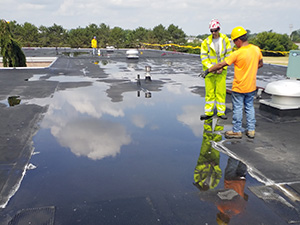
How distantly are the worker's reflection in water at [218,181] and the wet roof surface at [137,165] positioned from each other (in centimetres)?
1

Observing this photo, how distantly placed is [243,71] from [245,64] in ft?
0.41

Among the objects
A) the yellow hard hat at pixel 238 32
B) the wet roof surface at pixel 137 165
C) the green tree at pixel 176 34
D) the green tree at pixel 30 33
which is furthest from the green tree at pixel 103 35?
the yellow hard hat at pixel 238 32

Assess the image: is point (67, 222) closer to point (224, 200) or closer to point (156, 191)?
point (156, 191)

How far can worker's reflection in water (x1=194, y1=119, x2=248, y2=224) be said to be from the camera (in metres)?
2.66

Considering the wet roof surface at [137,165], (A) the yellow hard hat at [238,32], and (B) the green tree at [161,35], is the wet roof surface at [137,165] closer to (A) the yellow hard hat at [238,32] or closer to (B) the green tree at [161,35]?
(A) the yellow hard hat at [238,32]

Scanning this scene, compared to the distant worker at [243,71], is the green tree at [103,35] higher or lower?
higher

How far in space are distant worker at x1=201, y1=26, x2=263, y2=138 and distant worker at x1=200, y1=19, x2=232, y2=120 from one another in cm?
97

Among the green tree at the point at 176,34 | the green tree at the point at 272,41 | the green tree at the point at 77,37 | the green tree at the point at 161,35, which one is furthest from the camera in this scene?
the green tree at the point at 176,34

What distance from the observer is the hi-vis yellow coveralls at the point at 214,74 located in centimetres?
555

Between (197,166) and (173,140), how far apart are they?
1.01 metres

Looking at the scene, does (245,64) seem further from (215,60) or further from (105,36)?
(105,36)

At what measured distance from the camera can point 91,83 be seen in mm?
9914

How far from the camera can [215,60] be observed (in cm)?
564

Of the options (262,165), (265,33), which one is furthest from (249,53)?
(265,33)
